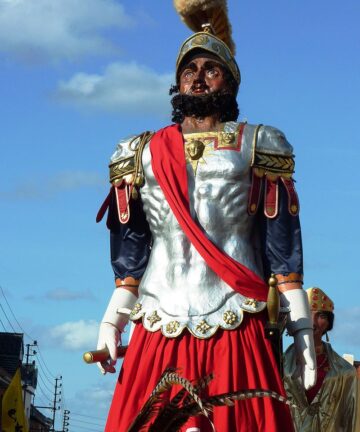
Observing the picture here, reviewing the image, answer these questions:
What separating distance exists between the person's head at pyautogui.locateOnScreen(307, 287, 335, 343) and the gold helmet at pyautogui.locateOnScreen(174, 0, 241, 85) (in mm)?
3397

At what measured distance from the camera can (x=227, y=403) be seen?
6469 millimetres

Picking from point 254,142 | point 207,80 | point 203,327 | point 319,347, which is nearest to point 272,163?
point 254,142

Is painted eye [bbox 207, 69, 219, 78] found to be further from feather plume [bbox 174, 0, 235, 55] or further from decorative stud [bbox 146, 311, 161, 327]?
decorative stud [bbox 146, 311, 161, 327]

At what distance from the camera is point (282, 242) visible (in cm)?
921

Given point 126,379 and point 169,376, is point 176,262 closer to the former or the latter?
point 126,379

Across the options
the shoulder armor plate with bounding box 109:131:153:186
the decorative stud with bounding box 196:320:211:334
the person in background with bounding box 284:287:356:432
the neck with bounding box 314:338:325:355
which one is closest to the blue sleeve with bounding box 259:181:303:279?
the decorative stud with bounding box 196:320:211:334

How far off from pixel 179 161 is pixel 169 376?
3.02 m

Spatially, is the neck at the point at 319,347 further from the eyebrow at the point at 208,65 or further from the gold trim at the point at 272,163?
the eyebrow at the point at 208,65

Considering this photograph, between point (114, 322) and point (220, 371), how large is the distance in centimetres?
96

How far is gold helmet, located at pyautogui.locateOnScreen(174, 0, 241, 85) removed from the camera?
9688 mm

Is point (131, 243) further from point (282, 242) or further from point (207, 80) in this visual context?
point (207, 80)

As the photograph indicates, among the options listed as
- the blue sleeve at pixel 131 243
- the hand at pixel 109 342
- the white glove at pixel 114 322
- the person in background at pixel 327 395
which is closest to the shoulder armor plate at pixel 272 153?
the blue sleeve at pixel 131 243

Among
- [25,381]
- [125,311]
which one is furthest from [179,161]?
[25,381]

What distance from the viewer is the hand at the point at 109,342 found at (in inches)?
363
